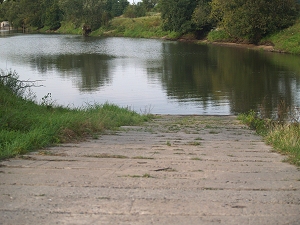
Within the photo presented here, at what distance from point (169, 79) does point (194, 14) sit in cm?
3210

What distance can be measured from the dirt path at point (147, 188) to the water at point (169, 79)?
7408 mm

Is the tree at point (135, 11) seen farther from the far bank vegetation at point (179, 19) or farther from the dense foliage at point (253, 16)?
the dense foliage at point (253, 16)

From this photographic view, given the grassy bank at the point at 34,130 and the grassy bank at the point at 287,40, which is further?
the grassy bank at the point at 287,40

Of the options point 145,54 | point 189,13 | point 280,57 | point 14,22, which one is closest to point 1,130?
point 280,57

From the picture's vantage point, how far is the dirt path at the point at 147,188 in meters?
3.18

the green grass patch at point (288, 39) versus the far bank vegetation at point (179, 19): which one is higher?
the far bank vegetation at point (179, 19)

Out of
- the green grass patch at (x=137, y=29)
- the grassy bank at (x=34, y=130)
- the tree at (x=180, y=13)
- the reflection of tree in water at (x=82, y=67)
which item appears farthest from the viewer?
the green grass patch at (x=137, y=29)

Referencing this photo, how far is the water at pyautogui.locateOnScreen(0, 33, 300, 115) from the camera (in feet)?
62.8

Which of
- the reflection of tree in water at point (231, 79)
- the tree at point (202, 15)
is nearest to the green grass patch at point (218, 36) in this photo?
the tree at point (202, 15)

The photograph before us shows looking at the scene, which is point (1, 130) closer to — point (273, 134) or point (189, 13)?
point (273, 134)

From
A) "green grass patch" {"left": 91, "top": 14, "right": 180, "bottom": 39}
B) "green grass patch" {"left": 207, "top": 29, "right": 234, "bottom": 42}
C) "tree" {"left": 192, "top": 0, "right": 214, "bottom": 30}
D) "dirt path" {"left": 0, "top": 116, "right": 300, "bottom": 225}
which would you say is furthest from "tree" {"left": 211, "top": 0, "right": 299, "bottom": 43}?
"dirt path" {"left": 0, "top": 116, "right": 300, "bottom": 225}

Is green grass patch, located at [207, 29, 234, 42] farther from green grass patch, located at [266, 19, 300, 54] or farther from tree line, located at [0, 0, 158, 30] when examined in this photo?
tree line, located at [0, 0, 158, 30]

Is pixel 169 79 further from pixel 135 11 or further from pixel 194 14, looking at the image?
pixel 135 11

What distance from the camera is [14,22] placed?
10362 centimetres
